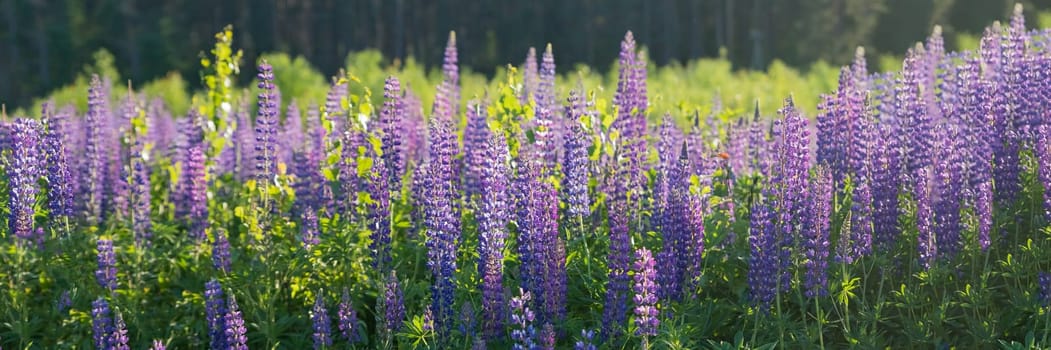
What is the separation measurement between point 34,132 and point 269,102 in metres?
1.18

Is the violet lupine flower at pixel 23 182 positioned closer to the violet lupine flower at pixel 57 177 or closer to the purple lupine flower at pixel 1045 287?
the violet lupine flower at pixel 57 177

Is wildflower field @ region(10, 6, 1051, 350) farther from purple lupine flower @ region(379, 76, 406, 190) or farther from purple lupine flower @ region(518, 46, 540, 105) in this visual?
purple lupine flower @ region(518, 46, 540, 105)

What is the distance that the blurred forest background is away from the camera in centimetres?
4484

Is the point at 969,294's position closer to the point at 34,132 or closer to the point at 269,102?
the point at 269,102

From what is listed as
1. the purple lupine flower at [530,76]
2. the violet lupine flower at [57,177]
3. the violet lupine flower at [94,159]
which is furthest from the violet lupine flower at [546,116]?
the violet lupine flower at [94,159]

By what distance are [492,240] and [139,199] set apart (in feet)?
8.76

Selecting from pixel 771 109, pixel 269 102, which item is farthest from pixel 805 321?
pixel 771 109

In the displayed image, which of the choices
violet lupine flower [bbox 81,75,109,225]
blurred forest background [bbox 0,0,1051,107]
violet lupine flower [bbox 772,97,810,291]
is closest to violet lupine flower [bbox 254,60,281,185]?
violet lupine flower [bbox 81,75,109,225]

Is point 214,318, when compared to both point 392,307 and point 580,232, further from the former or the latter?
point 580,232

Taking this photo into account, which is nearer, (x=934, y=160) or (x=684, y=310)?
(x=684, y=310)

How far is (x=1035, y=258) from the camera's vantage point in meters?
5.04

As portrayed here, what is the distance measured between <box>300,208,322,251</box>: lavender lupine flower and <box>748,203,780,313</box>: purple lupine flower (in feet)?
7.11

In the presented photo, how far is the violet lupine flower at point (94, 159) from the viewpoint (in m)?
7.09

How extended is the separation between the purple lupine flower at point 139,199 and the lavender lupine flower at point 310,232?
101cm
